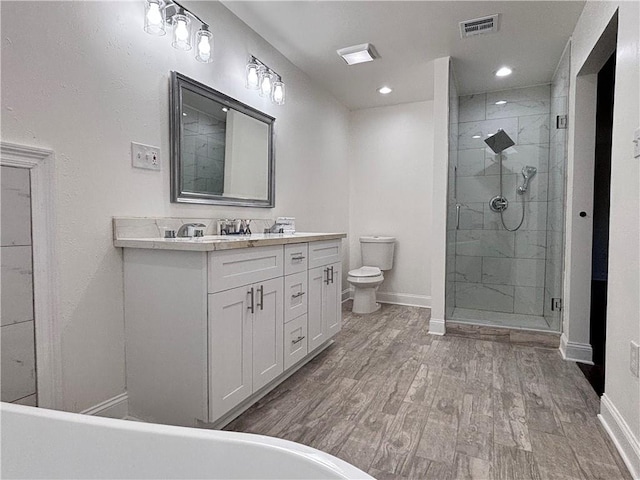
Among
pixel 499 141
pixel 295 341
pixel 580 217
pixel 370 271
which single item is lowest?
pixel 295 341

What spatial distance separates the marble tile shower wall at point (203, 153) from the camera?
2.04m

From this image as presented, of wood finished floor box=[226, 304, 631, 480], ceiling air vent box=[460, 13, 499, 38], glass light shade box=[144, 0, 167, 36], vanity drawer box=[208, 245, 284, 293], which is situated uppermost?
ceiling air vent box=[460, 13, 499, 38]

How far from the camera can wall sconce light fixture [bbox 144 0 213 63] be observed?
1753 mm

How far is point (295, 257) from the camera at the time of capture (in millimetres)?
2133

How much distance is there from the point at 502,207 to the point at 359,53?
212 cm

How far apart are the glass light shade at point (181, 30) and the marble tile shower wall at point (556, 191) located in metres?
2.68

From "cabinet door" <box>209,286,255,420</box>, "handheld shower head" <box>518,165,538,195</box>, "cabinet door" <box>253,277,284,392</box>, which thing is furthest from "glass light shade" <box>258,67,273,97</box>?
"handheld shower head" <box>518,165,538,195</box>

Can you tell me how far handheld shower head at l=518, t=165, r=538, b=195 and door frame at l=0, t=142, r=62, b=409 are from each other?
3.80 m

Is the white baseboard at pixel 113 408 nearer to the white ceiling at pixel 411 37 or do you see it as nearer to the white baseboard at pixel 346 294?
the white ceiling at pixel 411 37

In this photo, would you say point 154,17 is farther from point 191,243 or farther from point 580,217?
point 580,217

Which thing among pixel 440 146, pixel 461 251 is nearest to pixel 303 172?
pixel 440 146

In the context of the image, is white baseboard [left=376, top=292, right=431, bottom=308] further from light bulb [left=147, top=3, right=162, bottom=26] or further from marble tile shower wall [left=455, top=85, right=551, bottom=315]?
light bulb [left=147, top=3, right=162, bottom=26]

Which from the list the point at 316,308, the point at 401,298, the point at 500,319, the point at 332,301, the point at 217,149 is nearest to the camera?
the point at 217,149

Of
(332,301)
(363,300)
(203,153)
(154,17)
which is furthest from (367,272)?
(154,17)
